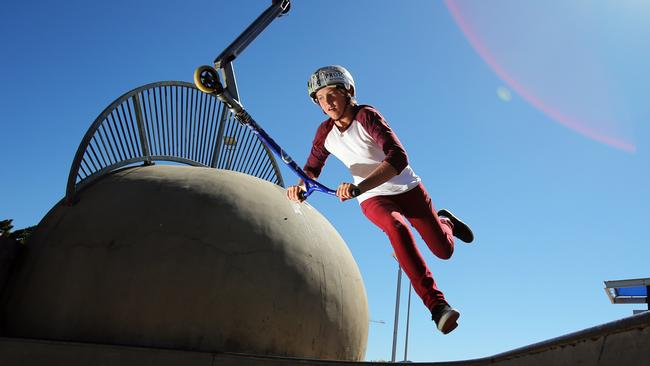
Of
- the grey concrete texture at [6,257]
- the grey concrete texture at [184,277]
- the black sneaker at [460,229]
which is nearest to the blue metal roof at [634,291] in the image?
the grey concrete texture at [184,277]

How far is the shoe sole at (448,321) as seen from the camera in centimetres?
400

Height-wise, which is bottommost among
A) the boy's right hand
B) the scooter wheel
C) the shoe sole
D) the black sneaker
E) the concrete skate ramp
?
the concrete skate ramp

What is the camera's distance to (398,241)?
4250 millimetres

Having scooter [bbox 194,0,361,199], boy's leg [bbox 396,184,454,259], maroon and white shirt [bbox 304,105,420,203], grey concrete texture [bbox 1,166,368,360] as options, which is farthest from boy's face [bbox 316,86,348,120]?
grey concrete texture [bbox 1,166,368,360]

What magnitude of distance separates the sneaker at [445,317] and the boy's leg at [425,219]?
726mm

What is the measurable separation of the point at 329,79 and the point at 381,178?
100cm

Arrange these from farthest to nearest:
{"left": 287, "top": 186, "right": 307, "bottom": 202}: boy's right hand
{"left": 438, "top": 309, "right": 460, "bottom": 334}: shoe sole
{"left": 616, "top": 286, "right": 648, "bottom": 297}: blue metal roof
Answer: {"left": 616, "top": 286, "right": 648, "bottom": 297}: blue metal roof, {"left": 287, "top": 186, "right": 307, "bottom": 202}: boy's right hand, {"left": 438, "top": 309, "right": 460, "bottom": 334}: shoe sole

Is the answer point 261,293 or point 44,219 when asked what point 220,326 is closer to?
point 261,293

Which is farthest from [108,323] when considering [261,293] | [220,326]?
[261,293]

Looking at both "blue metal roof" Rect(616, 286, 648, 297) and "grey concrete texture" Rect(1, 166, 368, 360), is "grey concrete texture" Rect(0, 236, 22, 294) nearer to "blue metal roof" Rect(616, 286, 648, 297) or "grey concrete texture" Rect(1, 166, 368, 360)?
"grey concrete texture" Rect(1, 166, 368, 360)

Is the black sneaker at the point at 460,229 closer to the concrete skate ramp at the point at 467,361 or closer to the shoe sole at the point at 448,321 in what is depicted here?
the concrete skate ramp at the point at 467,361

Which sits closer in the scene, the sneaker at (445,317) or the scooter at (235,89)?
the sneaker at (445,317)

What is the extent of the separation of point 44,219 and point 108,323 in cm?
298

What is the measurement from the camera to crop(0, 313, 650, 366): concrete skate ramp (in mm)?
2941
